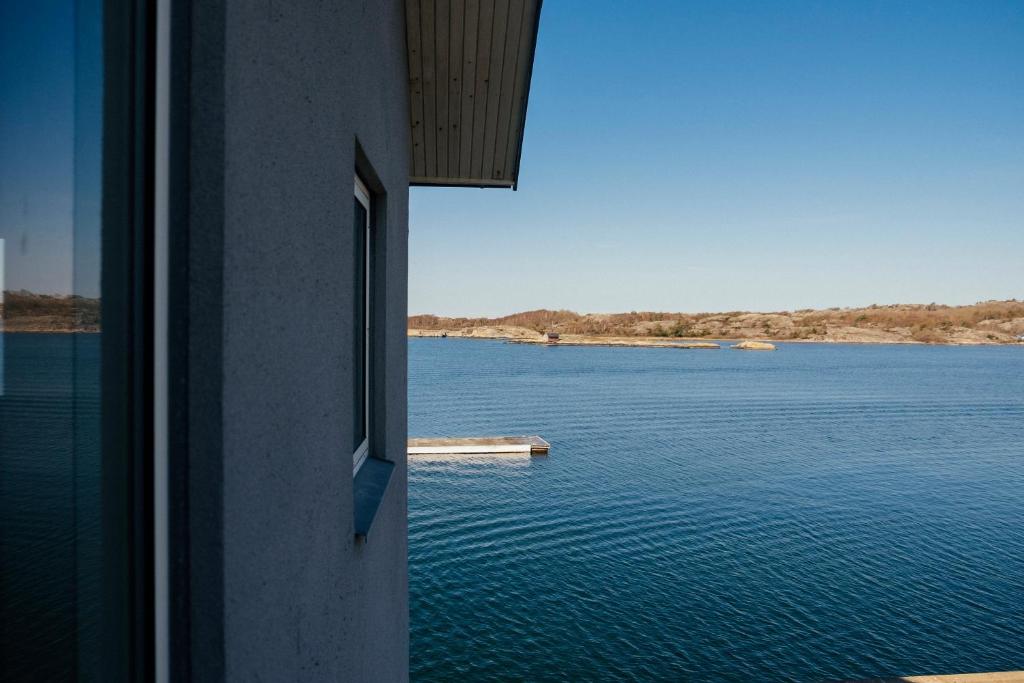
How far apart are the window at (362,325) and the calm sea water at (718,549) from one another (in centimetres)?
711

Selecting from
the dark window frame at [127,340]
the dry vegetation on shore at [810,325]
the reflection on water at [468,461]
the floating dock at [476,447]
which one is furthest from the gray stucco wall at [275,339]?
the dry vegetation on shore at [810,325]

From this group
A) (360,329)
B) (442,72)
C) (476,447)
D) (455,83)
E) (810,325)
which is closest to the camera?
(360,329)


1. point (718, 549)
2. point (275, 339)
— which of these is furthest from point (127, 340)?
point (718, 549)

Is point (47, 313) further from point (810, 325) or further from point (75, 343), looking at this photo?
point (810, 325)

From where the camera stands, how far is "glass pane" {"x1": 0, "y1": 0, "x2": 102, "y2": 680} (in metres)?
0.60

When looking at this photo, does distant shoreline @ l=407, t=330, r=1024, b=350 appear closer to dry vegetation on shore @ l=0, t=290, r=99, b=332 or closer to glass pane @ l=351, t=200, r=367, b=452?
glass pane @ l=351, t=200, r=367, b=452

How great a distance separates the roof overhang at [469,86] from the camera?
11.0 feet

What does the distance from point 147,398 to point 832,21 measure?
2166 inches

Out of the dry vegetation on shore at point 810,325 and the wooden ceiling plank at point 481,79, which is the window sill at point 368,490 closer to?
the wooden ceiling plank at point 481,79

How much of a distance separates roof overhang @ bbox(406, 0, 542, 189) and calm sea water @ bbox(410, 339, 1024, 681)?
270 inches

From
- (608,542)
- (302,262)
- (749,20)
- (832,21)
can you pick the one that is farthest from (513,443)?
(832,21)

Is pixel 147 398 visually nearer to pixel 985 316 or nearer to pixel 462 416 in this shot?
pixel 462 416

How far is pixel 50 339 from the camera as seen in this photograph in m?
0.66

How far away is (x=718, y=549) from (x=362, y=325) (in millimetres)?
12443
